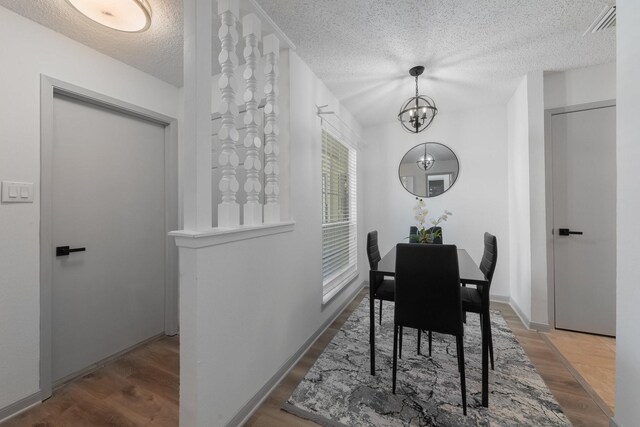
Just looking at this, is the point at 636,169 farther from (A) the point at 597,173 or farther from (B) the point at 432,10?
(A) the point at 597,173

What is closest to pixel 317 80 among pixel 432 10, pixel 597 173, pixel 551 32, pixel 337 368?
pixel 432 10

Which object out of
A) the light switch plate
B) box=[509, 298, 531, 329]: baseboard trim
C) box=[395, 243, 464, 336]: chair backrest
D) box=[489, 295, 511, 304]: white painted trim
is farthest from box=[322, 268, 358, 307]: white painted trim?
the light switch plate

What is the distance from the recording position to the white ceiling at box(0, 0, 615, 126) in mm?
1614

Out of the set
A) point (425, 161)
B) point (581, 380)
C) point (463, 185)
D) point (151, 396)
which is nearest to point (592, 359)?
point (581, 380)

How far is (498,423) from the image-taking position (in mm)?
1394

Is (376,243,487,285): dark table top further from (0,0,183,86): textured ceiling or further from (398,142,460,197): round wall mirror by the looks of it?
(0,0,183,86): textured ceiling

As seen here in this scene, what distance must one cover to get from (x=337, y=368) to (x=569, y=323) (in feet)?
7.63

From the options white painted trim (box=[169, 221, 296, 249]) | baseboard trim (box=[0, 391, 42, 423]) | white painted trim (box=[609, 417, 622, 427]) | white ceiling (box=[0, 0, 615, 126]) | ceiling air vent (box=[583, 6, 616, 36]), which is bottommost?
baseboard trim (box=[0, 391, 42, 423])

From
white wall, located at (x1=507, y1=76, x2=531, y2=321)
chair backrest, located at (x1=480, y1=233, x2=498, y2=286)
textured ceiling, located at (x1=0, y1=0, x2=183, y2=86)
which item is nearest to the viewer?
textured ceiling, located at (x1=0, y1=0, x2=183, y2=86)

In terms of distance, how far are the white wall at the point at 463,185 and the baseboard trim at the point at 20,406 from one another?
3.55 meters

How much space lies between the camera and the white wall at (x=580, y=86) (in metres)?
2.33

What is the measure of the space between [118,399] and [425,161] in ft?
12.6

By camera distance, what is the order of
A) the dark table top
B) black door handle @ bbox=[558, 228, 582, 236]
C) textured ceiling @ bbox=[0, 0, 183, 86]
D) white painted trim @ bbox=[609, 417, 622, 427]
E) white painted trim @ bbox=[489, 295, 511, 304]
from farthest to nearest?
white painted trim @ bbox=[489, 295, 511, 304], black door handle @ bbox=[558, 228, 582, 236], the dark table top, textured ceiling @ bbox=[0, 0, 183, 86], white painted trim @ bbox=[609, 417, 622, 427]

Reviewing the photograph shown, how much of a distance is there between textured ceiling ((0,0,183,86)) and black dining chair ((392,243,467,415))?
82.9 inches
